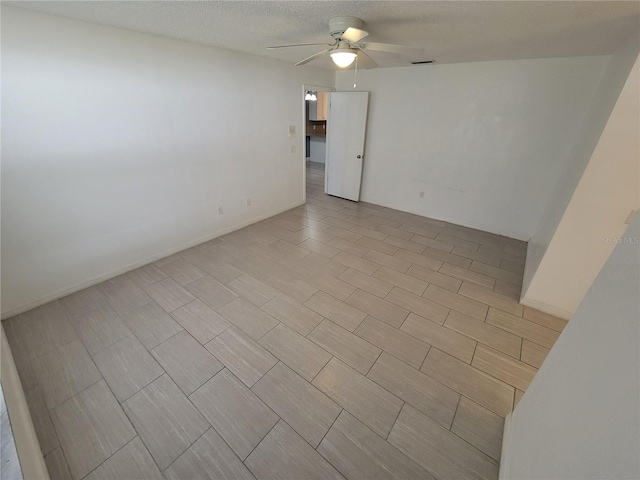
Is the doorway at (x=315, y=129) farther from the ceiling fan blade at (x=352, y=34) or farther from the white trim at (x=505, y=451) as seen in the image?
the white trim at (x=505, y=451)

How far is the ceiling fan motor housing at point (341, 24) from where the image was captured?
6.30 ft

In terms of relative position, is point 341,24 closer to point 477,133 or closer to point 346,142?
point 477,133

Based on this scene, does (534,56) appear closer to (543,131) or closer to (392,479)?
(543,131)

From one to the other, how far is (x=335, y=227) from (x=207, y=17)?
2.89m

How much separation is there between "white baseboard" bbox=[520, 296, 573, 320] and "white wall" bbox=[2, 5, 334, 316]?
146 inches

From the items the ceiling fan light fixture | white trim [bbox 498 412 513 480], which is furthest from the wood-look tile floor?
the ceiling fan light fixture

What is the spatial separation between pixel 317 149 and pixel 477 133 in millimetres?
5405

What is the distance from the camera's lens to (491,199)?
4062 millimetres

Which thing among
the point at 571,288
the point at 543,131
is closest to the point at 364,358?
the point at 571,288

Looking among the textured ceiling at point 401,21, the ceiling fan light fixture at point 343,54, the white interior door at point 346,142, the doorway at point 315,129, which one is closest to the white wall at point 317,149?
the doorway at point 315,129

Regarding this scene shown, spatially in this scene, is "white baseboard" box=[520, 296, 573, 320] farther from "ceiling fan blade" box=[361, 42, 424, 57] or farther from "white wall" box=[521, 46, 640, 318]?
"ceiling fan blade" box=[361, 42, 424, 57]

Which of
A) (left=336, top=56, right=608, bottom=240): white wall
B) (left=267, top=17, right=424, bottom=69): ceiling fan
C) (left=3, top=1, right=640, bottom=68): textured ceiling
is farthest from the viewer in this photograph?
(left=336, top=56, right=608, bottom=240): white wall

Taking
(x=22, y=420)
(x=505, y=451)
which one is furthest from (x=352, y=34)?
(x=22, y=420)

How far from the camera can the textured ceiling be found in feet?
5.69
